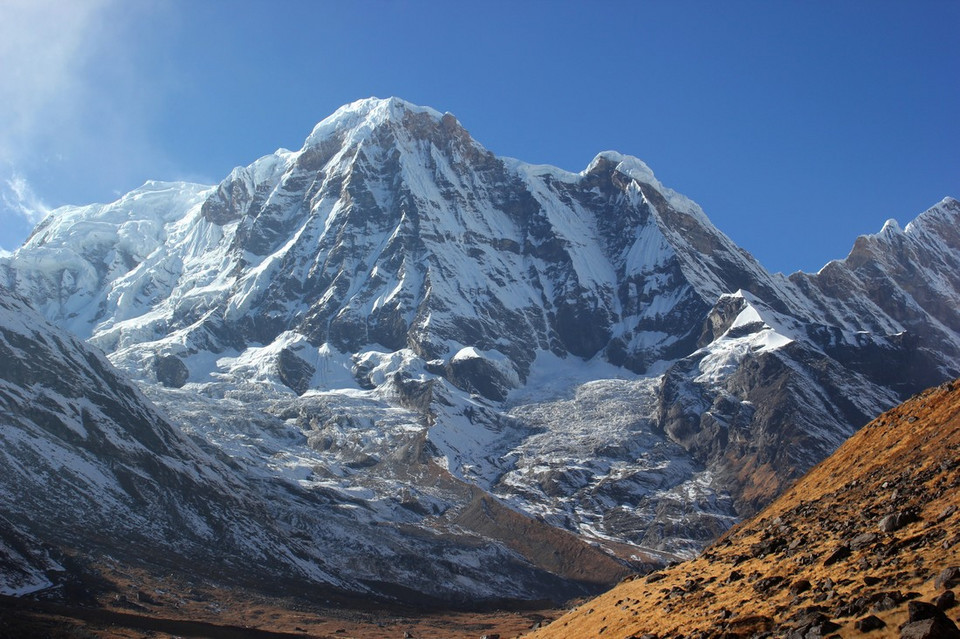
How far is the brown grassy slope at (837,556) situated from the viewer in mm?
41312

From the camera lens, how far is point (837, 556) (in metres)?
48.5

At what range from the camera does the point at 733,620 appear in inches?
1806

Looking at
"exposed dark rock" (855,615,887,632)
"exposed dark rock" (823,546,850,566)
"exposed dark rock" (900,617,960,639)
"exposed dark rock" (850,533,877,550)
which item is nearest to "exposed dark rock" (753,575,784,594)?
"exposed dark rock" (823,546,850,566)

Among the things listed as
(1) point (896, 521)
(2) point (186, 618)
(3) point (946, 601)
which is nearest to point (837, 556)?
(1) point (896, 521)

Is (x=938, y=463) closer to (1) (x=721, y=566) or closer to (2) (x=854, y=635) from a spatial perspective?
(1) (x=721, y=566)

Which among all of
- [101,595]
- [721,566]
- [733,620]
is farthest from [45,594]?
[733,620]

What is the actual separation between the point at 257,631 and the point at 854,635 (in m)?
145

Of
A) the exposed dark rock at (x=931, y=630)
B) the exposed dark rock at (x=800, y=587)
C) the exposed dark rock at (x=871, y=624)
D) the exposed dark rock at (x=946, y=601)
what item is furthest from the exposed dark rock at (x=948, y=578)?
the exposed dark rock at (x=800, y=587)

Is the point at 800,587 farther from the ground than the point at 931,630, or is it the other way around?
the point at 800,587

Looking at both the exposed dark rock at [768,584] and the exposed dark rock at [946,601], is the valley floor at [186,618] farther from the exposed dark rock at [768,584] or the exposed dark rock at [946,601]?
the exposed dark rock at [946,601]

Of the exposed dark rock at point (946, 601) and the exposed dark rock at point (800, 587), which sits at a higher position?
the exposed dark rock at point (800, 587)

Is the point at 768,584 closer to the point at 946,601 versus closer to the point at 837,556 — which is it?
the point at 837,556

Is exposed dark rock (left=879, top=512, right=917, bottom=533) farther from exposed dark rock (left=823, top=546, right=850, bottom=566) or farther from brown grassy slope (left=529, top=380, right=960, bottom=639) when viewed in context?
exposed dark rock (left=823, top=546, right=850, bottom=566)

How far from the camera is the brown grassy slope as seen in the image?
1626 inches
